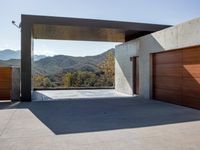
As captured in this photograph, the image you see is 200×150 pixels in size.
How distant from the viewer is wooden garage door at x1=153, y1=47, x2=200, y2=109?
10039 millimetres

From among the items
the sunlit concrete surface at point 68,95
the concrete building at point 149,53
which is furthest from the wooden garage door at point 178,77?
the sunlit concrete surface at point 68,95

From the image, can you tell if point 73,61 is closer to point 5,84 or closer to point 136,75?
point 136,75

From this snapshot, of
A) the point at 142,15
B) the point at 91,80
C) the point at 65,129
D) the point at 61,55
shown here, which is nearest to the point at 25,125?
the point at 65,129

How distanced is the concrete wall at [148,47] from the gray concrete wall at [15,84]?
609 centimetres

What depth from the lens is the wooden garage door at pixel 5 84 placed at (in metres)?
12.7

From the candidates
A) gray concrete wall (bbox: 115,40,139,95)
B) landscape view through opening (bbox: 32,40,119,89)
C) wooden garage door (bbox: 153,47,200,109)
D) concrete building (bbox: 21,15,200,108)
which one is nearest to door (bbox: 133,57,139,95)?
concrete building (bbox: 21,15,200,108)

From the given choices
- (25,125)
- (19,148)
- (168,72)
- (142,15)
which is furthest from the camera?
(142,15)

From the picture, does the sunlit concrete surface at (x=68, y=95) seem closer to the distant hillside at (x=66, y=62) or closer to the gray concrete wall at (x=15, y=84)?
the gray concrete wall at (x=15, y=84)

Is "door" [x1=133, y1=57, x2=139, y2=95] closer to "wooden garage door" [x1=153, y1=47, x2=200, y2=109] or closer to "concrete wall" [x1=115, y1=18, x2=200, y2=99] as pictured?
"concrete wall" [x1=115, y1=18, x2=200, y2=99]

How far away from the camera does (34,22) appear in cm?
1268

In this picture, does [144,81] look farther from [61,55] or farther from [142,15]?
[61,55]

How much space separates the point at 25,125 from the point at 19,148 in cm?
209

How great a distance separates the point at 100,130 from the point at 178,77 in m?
A: 5.78

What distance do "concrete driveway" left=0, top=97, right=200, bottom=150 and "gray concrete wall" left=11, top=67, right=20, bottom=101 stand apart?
3.48 meters
